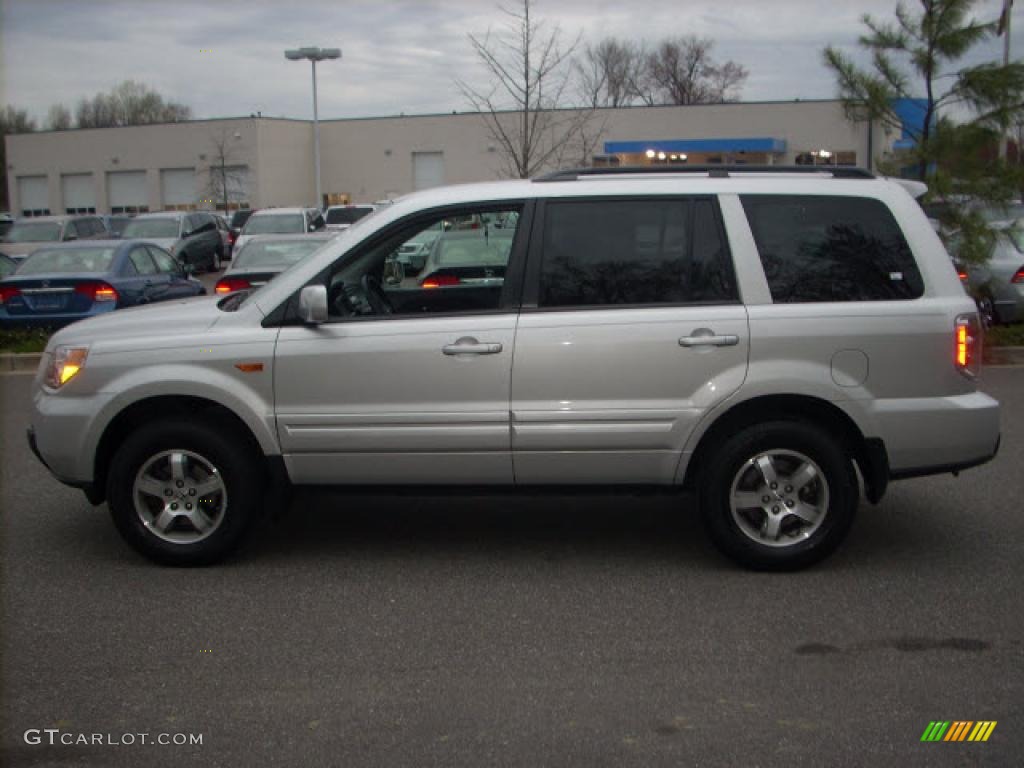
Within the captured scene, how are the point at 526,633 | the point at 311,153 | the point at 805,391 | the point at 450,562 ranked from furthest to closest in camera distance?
the point at 311,153 → the point at 450,562 → the point at 805,391 → the point at 526,633

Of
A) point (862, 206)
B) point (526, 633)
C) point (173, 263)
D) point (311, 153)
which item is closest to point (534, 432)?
point (526, 633)

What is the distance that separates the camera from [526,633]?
486 centimetres

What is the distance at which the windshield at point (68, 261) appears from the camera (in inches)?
592

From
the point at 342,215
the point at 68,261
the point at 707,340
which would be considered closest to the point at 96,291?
the point at 68,261

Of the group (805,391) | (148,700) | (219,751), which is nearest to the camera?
(219,751)

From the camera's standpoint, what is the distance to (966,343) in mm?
5504

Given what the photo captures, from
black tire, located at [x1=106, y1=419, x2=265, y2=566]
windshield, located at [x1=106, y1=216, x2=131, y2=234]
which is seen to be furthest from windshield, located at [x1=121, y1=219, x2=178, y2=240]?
black tire, located at [x1=106, y1=419, x2=265, y2=566]

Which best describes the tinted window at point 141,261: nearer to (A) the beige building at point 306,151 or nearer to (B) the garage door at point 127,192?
(A) the beige building at point 306,151

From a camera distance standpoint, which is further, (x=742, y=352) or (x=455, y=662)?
(x=742, y=352)

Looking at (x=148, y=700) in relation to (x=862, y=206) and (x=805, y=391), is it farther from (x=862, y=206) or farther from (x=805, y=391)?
(x=862, y=206)

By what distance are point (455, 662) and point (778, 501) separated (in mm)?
1918

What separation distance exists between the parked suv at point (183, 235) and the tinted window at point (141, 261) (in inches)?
472

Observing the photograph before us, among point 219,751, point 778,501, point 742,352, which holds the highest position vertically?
point 742,352

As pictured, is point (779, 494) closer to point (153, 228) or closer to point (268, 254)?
point (268, 254)
